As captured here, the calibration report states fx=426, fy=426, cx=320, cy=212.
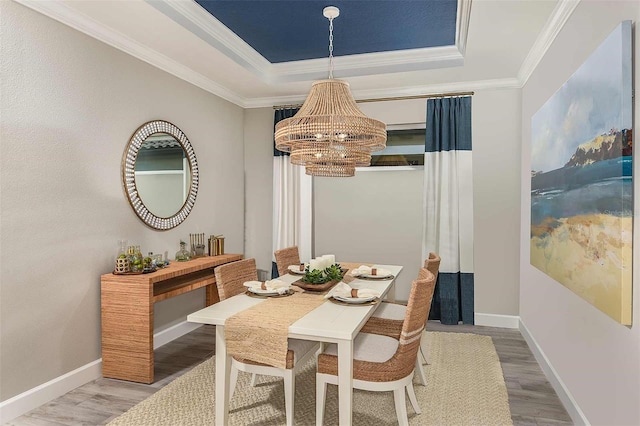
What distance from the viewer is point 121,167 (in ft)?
11.1

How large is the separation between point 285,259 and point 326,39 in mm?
1994

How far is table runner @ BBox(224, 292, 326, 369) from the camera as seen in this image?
2.08 m

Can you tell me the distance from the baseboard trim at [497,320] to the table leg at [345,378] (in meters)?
2.92

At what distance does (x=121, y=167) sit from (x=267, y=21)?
1.65 meters

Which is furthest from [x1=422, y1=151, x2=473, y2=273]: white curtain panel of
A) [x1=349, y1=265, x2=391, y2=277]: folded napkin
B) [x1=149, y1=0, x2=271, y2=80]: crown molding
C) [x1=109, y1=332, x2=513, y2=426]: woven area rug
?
[x1=149, y1=0, x2=271, y2=80]: crown molding

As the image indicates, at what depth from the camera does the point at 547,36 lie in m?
3.15

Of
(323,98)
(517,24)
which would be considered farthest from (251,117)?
(517,24)

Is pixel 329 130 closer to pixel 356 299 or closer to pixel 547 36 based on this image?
pixel 356 299

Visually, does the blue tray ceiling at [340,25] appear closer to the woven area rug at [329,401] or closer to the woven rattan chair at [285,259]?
the woven rattan chair at [285,259]

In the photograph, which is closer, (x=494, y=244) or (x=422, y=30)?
A: (x=422, y=30)

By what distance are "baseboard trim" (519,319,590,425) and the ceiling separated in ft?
7.78

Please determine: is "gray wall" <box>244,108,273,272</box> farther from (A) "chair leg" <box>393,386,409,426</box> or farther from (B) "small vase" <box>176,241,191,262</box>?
(A) "chair leg" <box>393,386,409,426</box>

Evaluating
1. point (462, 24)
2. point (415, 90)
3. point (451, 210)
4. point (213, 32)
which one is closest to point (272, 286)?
point (213, 32)

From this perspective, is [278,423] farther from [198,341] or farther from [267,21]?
[267,21]
